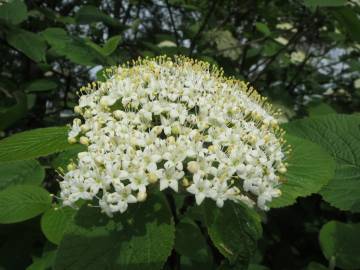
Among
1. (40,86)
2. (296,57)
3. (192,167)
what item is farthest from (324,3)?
(296,57)

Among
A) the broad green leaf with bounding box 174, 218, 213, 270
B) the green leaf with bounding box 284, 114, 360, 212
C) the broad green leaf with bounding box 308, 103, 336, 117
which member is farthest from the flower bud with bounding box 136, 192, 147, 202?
the broad green leaf with bounding box 308, 103, 336, 117

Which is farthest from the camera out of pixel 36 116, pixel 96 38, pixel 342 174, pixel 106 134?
pixel 96 38

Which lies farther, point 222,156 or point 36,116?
point 36,116

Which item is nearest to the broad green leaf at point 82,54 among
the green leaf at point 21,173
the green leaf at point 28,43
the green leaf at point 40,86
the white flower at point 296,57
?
the green leaf at point 28,43

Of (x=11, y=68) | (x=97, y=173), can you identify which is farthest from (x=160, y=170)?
(x=11, y=68)

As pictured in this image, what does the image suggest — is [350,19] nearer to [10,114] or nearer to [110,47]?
[110,47]

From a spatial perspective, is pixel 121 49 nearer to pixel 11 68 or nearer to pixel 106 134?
pixel 11 68

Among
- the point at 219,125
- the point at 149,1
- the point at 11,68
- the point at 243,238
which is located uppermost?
the point at 149,1
